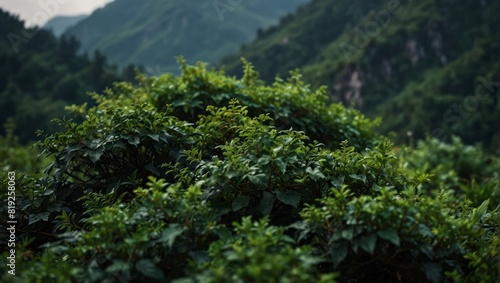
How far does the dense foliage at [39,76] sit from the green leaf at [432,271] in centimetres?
5037

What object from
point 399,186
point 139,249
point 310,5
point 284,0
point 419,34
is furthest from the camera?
point 284,0

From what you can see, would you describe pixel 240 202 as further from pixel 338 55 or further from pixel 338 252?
pixel 338 55

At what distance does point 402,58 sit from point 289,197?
306ft

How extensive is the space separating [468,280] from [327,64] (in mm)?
92494

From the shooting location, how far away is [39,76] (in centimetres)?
6319

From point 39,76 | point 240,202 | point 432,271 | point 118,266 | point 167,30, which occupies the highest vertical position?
point 167,30

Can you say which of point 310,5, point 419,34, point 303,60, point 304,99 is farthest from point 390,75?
point 304,99

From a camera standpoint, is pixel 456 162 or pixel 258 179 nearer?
pixel 258 179

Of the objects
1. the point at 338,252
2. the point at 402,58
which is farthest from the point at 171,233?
the point at 402,58

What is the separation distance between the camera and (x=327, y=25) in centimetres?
11144

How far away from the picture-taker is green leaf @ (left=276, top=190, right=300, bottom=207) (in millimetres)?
2607

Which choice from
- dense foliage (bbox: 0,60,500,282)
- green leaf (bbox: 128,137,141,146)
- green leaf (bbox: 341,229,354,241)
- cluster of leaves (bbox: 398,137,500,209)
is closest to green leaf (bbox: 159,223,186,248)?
dense foliage (bbox: 0,60,500,282)

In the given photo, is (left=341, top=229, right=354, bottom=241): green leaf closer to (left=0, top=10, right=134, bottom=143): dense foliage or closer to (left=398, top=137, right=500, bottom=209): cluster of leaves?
(left=398, top=137, right=500, bottom=209): cluster of leaves

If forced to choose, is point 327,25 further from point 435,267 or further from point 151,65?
point 435,267
